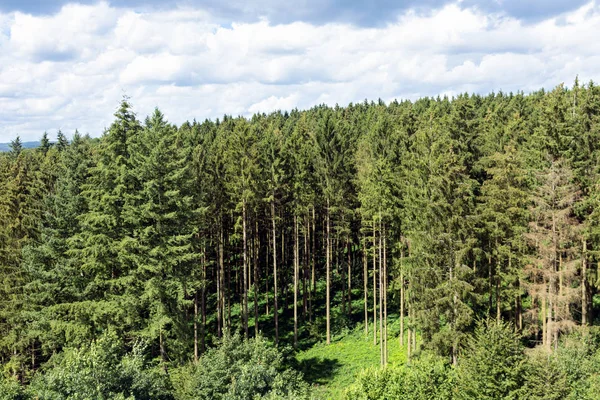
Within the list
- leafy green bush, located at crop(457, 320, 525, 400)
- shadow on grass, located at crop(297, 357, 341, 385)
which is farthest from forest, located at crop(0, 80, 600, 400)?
shadow on grass, located at crop(297, 357, 341, 385)

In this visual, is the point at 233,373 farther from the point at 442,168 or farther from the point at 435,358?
the point at 442,168

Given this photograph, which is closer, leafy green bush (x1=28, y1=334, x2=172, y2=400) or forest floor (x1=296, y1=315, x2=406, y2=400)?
leafy green bush (x1=28, y1=334, x2=172, y2=400)

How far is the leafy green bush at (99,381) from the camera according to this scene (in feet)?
52.2

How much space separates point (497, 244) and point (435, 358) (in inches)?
372

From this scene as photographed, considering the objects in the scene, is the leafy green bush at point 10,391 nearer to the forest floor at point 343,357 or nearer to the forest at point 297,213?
the forest at point 297,213

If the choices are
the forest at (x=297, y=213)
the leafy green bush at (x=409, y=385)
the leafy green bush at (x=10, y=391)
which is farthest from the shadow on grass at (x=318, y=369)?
the leafy green bush at (x=10, y=391)

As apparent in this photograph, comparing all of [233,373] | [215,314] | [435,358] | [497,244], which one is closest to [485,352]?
[435,358]

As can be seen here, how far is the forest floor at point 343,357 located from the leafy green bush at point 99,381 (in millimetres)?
13368

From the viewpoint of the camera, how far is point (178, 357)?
2597 centimetres

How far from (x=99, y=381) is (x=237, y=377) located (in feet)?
17.3

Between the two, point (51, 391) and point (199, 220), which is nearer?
point (51, 391)

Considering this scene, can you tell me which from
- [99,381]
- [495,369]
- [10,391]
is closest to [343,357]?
[495,369]

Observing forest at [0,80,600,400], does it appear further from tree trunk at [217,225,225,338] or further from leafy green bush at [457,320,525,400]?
tree trunk at [217,225,225,338]

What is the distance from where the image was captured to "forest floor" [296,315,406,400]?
30.8 meters
